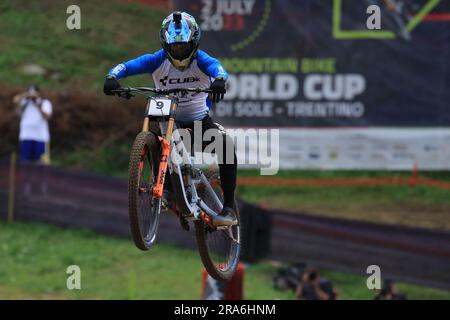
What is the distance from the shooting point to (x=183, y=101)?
8672 mm

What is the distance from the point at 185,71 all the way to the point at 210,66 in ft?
0.83

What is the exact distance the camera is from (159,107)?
8.16 meters

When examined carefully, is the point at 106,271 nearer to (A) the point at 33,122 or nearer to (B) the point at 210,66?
(A) the point at 33,122

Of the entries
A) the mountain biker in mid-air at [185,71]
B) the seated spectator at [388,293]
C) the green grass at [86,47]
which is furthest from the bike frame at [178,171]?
the green grass at [86,47]

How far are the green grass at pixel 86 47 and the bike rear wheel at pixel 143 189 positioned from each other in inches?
461

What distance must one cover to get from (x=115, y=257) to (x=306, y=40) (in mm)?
5298

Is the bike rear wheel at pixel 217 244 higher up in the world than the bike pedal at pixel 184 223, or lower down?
lower down

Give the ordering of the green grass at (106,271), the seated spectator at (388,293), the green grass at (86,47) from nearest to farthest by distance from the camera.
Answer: the seated spectator at (388,293)
the green grass at (106,271)
the green grass at (86,47)

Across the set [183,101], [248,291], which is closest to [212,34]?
[248,291]

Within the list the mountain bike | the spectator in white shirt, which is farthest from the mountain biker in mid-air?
the spectator in white shirt

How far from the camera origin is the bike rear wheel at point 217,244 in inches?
352

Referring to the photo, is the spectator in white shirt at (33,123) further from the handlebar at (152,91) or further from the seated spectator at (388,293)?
the handlebar at (152,91)

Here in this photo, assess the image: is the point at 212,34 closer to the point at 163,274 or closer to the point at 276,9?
the point at 276,9

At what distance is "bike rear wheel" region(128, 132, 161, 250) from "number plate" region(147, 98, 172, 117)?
0.17 metres
